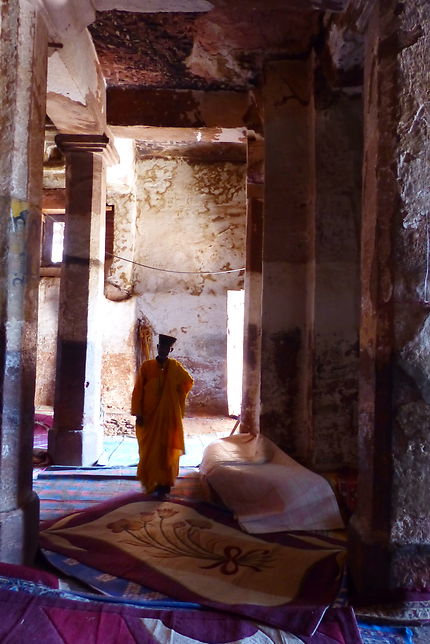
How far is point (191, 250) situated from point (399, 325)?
765cm

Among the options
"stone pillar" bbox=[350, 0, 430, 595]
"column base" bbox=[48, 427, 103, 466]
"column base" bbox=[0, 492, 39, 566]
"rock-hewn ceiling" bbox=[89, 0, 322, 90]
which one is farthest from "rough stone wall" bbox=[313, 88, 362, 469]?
"column base" bbox=[48, 427, 103, 466]

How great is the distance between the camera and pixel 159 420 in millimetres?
4797

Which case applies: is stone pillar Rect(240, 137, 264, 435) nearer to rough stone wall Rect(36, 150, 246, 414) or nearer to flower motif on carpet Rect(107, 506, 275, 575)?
flower motif on carpet Rect(107, 506, 275, 575)

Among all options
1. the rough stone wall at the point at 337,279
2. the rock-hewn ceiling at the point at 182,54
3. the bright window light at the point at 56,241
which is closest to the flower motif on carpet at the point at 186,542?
the rough stone wall at the point at 337,279

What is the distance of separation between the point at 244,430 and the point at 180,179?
580cm

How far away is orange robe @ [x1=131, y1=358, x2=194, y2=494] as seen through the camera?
4.66m

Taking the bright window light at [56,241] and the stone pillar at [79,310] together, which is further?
the bright window light at [56,241]

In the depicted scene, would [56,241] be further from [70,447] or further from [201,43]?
[201,43]

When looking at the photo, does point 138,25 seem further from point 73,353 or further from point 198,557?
point 198,557

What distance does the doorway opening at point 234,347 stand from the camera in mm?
10109

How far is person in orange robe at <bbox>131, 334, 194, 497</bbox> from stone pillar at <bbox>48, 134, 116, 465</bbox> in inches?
57.3

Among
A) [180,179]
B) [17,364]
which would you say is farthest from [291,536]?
[180,179]

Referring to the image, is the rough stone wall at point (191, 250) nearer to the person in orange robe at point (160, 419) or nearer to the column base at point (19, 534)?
the person in orange robe at point (160, 419)

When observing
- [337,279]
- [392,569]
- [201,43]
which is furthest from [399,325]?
[201,43]
